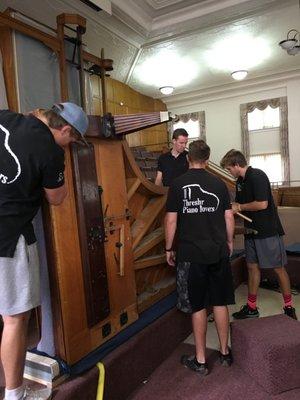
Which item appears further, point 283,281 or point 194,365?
point 283,281

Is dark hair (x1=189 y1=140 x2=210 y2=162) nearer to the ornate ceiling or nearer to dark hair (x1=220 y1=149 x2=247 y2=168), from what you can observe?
dark hair (x1=220 y1=149 x2=247 y2=168)

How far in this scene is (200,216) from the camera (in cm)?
237

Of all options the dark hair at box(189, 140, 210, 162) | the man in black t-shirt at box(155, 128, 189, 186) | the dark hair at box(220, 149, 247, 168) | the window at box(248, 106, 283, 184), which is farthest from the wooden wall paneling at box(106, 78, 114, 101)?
the dark hair at box(189, 140, 210, 162)

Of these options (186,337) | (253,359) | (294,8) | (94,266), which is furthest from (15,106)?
(294,8)

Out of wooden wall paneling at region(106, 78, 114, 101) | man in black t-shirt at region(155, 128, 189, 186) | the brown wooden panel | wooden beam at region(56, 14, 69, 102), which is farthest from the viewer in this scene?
wooden wall paneling at region(106, 78, 114, 101)

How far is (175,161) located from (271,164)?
6.71 m

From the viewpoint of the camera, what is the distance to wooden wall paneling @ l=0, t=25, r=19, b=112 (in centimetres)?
353

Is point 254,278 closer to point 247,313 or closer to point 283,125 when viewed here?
point 247,313

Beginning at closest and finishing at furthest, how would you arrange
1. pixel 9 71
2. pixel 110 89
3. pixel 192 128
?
1. pixel 9 71
2. pixel 110 89
3. pixel 192 128

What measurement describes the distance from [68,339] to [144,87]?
873 centimetres

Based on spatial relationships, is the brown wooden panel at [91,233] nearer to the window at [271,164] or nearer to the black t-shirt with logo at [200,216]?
the black t-shirt with logo at [200,216]

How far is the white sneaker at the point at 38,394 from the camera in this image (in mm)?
1692

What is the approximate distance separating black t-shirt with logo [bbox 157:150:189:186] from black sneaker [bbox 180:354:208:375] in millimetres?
1774

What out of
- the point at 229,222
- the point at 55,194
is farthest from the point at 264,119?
the point at 55,194
